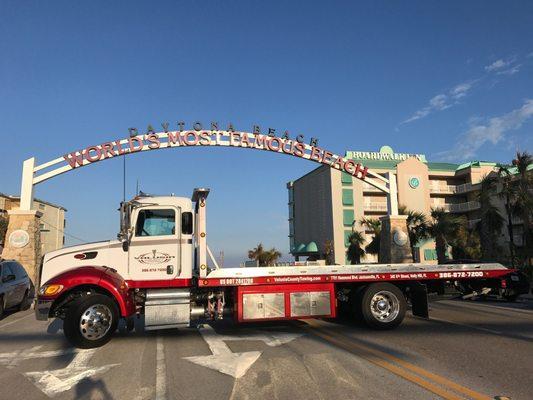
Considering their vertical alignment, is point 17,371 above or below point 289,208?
Result: below

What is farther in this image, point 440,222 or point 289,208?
point 289,208

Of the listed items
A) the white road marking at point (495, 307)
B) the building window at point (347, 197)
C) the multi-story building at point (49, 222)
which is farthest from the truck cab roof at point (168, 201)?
the multi-story building at point (49, 222)

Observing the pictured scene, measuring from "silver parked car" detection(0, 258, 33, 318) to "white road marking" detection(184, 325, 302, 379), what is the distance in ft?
23.6

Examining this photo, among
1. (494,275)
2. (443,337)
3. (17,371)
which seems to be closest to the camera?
(17,371)

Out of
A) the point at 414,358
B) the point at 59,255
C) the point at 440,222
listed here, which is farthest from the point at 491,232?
the point at 59,255

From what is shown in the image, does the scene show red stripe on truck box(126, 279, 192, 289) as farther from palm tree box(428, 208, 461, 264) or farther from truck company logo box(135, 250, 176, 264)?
palm tree box(428, 208, 461, 264)

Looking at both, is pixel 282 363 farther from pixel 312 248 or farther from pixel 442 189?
pixel 442 189

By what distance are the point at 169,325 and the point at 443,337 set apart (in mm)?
5354

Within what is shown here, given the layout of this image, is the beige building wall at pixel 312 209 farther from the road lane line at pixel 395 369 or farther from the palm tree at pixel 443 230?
the road lane line at pixel 395 369

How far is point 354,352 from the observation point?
7543 mm

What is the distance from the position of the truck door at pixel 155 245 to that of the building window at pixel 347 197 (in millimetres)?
52927

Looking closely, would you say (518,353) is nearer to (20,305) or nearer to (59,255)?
(59,255)

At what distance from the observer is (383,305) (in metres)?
10.1

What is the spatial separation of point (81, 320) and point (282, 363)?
387cm
